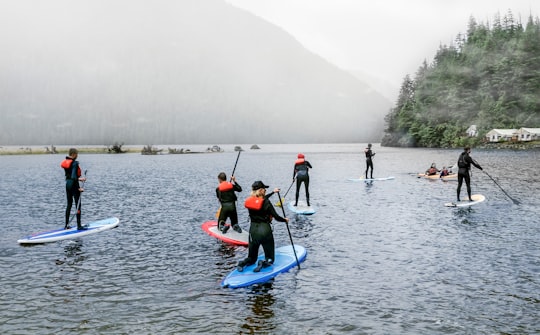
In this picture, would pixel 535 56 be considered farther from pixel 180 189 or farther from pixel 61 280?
pixel 61 280

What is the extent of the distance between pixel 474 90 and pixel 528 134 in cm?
4382

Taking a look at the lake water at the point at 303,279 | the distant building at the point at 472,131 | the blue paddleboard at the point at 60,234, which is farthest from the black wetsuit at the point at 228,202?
the distant building at the point at 472,131

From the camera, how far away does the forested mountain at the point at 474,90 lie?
14588 cm

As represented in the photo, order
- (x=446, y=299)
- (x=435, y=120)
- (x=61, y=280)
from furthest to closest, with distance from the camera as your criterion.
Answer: (x=435, y=120) → (x=61, y=280) → (x=446, y=299)

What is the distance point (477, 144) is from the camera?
458ft

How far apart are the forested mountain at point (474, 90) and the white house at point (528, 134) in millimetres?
9991

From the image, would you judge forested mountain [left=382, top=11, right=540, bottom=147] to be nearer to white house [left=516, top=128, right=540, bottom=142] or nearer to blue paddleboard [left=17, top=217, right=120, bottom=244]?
white house [left=516, top=128, right=540, bottom=142]

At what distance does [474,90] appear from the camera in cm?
16712

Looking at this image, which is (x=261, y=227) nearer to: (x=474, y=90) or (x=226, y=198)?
(x=226, y=198)

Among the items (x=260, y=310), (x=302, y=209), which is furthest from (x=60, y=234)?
(x=302, y=209)

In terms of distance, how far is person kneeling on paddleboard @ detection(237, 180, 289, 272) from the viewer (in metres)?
12.8

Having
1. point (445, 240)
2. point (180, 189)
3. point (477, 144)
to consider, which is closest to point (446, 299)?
point (445, 240)

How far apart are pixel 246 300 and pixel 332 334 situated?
112 inches

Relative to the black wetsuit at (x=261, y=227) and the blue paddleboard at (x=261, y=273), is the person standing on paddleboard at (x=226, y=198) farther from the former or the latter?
the black wetsuit at (x=261, y=227)
